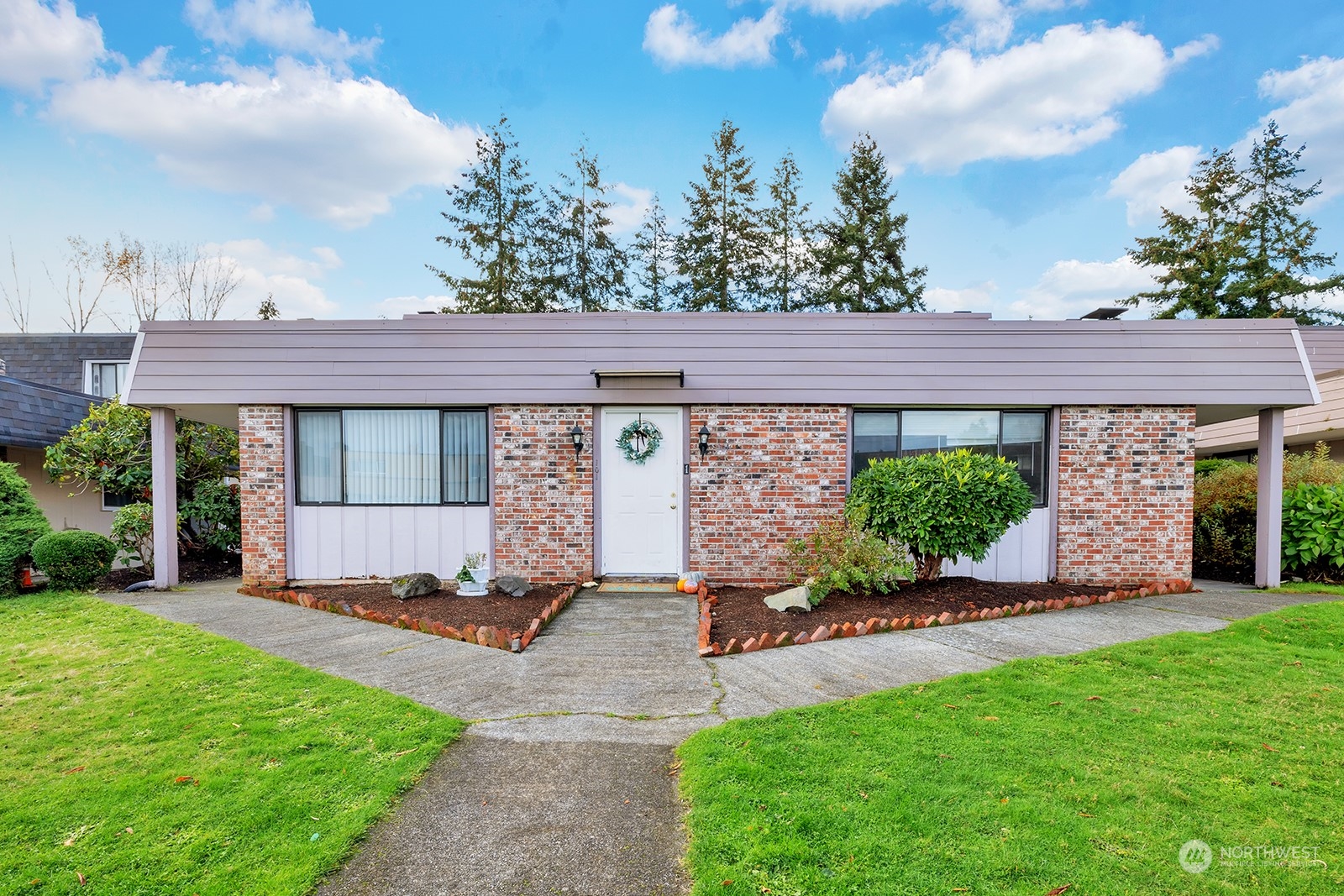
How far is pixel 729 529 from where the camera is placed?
7.16m

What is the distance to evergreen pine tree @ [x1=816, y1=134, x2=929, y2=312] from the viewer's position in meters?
18.3

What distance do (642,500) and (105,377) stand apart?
14647 mm

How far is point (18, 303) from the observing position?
66.8 feet

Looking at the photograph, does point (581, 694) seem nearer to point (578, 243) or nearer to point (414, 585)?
point (414, 585)

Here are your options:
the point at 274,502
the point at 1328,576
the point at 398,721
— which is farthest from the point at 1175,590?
the point at 274,502

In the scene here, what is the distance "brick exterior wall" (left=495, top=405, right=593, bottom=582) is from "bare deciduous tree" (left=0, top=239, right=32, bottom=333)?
2482 cm

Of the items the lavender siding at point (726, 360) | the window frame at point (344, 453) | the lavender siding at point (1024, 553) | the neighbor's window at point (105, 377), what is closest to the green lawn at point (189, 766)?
the window frame at point (344, 453)

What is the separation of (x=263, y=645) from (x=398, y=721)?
2.35 meters

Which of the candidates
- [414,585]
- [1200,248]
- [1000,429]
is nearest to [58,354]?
[414,585]

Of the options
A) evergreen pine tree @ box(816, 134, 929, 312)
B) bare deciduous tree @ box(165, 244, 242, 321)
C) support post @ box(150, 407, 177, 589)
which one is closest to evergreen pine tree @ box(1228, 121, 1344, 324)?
evergreen pine tree @ box(816, 134, 929, 312)

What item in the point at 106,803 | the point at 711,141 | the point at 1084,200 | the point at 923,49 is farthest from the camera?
the point at 711,141

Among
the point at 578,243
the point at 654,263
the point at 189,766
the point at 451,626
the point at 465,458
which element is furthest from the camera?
the point at 654,263

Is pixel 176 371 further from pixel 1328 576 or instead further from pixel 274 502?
pixel 1328 576

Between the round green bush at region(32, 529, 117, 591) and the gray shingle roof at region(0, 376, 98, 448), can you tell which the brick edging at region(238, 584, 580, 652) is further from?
the gray shingle roof at region(0, 376, 98, 448)
